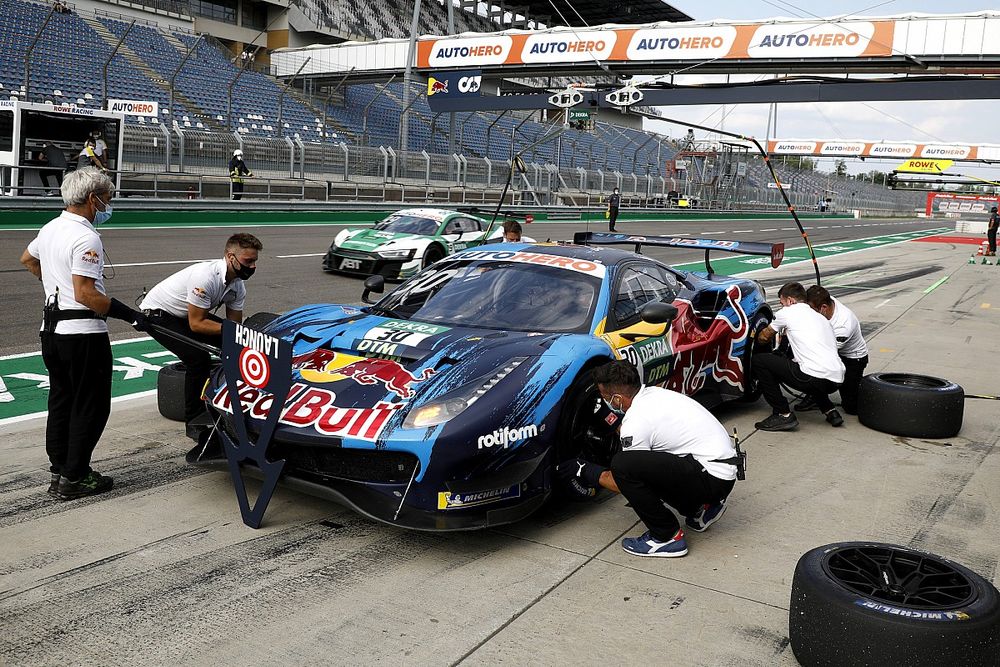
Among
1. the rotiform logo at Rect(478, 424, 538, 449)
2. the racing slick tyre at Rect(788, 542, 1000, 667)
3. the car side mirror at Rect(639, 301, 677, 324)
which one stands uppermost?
the car side mirror at Rect(639, 301, 677, 324)

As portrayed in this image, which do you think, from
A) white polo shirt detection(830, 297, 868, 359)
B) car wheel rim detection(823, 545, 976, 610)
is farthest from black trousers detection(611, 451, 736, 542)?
white polo shirt detection(830, 297, 868, 359)

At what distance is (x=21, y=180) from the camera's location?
22109 mm

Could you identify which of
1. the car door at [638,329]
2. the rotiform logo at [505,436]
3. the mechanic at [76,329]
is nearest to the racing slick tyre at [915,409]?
the car door at [638,329]

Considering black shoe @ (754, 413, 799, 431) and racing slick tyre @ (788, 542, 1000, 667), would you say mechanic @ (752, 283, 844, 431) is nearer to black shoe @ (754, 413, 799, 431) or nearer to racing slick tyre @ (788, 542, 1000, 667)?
black shoe @ (754, 413, 799, 431)

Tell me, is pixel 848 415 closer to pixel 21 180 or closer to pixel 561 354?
pixel 561 354

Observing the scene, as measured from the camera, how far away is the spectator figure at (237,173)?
25.9 metres

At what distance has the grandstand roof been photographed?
65000mm

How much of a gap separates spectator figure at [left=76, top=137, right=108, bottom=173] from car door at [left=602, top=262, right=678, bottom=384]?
17976mm

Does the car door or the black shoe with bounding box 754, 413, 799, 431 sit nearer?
the car door

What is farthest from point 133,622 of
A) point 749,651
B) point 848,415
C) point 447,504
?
point 848,415

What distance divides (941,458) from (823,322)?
1.27 metres

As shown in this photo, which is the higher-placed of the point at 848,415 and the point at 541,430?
the point at 541,430

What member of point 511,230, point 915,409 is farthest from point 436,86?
point 915,409

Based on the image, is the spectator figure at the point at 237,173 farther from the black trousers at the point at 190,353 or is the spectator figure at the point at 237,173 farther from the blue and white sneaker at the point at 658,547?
the blue and white sneaker at the point at 658,547
